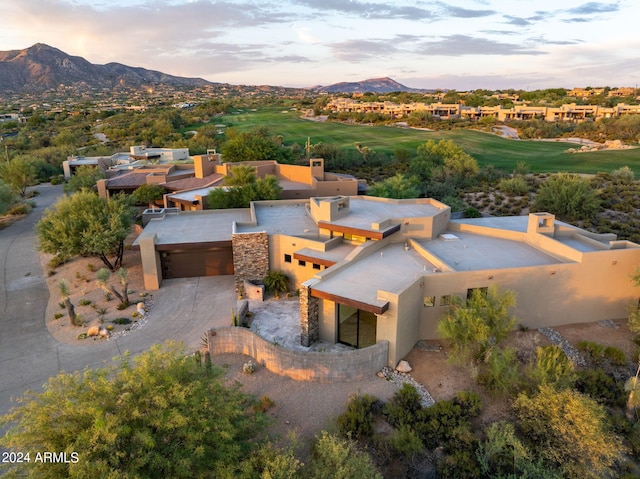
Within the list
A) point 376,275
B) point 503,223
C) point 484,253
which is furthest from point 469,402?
point 503,223

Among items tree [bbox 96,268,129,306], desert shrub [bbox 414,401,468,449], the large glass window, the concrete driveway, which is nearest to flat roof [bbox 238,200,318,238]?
the concrete driveway

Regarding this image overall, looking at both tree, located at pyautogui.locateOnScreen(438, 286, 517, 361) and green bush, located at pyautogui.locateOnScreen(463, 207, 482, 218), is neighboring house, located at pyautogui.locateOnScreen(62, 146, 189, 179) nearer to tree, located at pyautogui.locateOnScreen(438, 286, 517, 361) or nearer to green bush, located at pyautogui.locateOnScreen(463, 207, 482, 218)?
green bush, located at pyautogui.locateOnScreen(463, 207, 482, 218)

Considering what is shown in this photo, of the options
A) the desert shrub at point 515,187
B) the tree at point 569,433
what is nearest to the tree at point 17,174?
the desert shrub at point 515,187

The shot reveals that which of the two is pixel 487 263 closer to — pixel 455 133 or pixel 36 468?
pixel 36 468

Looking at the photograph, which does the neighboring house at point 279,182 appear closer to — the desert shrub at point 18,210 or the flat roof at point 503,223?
the flat roof at point 503,223

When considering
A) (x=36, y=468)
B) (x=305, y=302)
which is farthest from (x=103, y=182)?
(x=36, y=468)
